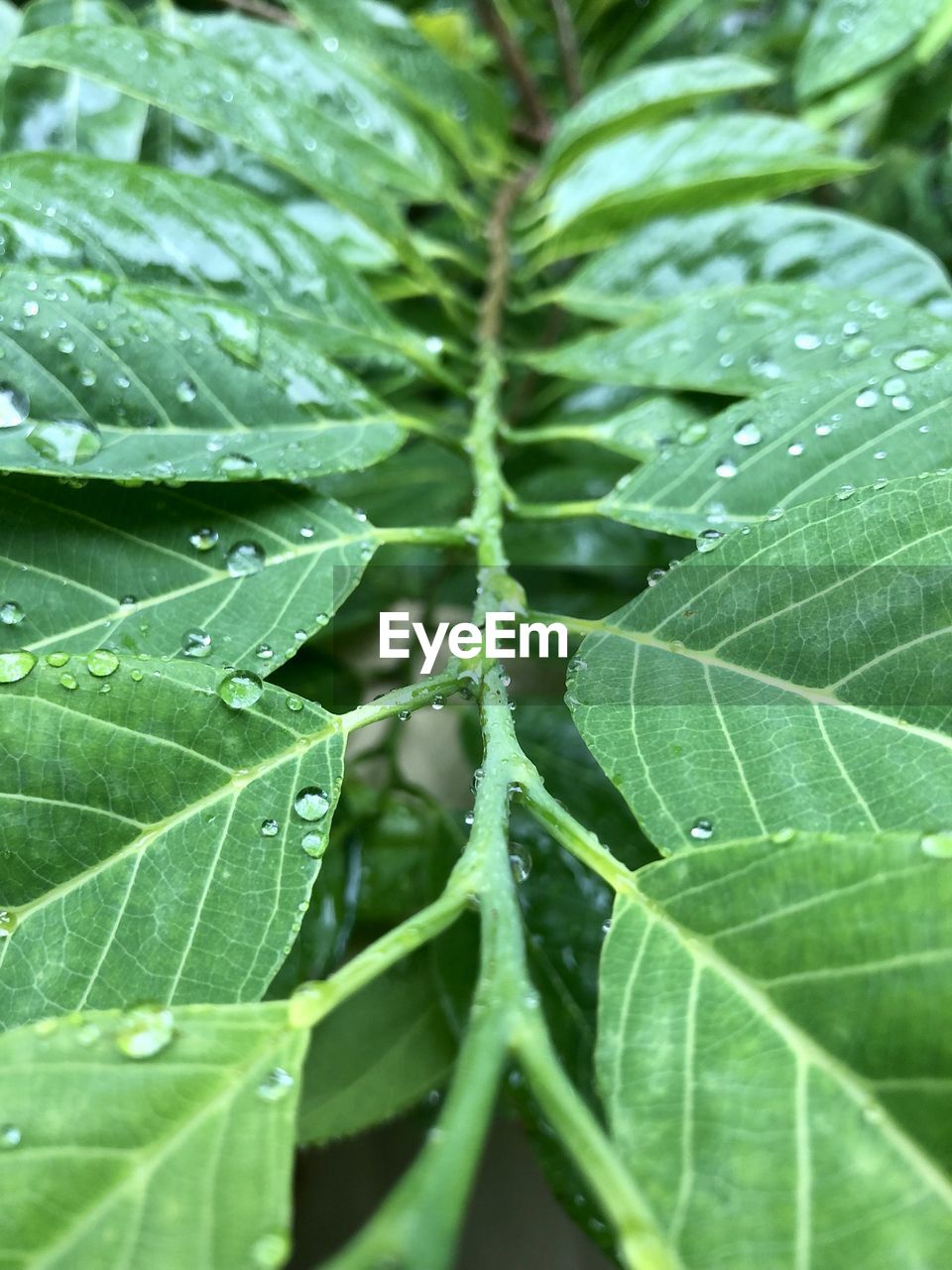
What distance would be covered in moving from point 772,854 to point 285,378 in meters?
0.40

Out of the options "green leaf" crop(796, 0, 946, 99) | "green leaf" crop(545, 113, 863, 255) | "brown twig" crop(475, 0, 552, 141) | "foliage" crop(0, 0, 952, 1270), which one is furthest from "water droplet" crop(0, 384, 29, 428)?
"brown twig" crop(475, 0, 552, 141)

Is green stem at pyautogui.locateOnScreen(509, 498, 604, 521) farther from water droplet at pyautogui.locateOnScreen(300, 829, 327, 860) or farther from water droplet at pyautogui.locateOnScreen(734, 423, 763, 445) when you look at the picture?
water droplet at pyautogui.locateOnScreen(300, 829, 327, 860)

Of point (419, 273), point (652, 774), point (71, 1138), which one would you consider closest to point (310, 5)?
point (419, 273)

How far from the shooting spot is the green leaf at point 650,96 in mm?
812

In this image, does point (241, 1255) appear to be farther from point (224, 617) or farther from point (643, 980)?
point (224, 617)

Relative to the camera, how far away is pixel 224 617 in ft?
1.58

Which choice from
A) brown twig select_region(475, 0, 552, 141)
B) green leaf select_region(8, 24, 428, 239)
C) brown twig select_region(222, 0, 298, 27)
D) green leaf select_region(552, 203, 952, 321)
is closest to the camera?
green leaf select_region(8, 24, 428, 239)

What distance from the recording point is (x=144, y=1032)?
31cm

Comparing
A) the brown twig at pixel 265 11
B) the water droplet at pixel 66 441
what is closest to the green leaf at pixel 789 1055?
the water droplet at pixel 66 441

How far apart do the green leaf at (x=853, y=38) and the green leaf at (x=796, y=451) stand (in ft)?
1.42

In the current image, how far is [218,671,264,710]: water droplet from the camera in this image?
1.36 feet

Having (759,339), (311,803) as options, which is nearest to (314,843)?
(311,803)

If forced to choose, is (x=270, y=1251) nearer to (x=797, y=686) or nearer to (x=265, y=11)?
(x=797, y=686)

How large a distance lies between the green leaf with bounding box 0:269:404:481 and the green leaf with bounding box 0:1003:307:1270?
0.27 m
